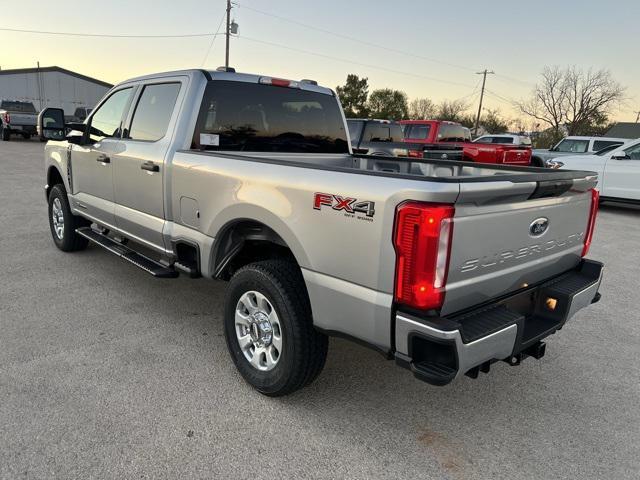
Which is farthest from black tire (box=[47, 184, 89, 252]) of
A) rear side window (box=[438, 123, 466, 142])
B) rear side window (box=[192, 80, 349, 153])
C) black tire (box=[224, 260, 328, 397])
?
rear side window (box=[438, 123, 466, 142])

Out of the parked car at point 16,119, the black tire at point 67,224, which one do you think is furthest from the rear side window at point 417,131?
the parked car at point 16,119

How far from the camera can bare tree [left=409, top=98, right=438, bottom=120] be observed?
262ft

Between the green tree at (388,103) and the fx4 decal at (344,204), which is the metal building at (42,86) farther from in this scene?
the fx4 decal at (344,204)

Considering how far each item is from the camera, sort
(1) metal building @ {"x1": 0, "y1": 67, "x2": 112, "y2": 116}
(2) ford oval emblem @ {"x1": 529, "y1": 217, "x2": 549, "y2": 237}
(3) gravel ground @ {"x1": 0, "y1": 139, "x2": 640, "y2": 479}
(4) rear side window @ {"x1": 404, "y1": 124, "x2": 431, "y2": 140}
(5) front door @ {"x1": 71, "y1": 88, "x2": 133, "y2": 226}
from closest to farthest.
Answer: (3) gravel ground @ {"x1": 0, "y1": 139, "x2": 640, "y2": 479} < (2) ford oval emblem @ {"x1": 529, "y1": 217, "x2": 549, "y2": 237} < (5) front door @ {"x1": 71, "y1": 88, "x2": 133, "y2": 226} < (4) rear side window @ {"x1": 404, "y1": 124, "x2": 431, "y2": 140} < (1) metal building @ {"x1": 0, "y1": 67, "x2": 112, "y2": 116}

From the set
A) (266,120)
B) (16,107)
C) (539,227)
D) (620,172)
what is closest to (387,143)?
(620,172)

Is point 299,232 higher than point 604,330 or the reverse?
higher

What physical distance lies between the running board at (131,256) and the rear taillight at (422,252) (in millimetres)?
2178

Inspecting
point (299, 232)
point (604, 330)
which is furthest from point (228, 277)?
point (604, 330)

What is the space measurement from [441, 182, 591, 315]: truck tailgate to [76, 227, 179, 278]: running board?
232 centimetres

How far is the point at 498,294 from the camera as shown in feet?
8.20

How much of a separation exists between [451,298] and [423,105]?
84743mm

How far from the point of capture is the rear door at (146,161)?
3.67m

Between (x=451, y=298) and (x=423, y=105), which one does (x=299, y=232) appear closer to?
(x=451, y=298)

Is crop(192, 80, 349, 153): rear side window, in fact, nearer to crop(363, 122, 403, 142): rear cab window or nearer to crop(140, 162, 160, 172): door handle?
crop(140, 162, 160, 172): door handle
